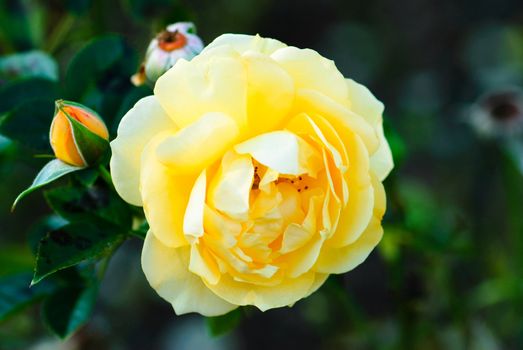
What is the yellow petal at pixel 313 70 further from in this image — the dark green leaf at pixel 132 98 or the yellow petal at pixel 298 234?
the dark green leaf at pixel 132 98

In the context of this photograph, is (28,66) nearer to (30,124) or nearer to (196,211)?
(30,124)

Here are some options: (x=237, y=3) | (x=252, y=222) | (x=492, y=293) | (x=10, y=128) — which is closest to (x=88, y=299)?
(x=10, y=128)

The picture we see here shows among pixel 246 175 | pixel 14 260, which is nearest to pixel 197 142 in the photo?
pixel 246 175

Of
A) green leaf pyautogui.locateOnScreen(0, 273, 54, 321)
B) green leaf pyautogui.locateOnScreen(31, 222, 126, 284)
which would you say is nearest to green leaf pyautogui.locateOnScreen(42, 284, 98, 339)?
green leaf pyautogui.locateOnScreen(0, 273, 54, 321)

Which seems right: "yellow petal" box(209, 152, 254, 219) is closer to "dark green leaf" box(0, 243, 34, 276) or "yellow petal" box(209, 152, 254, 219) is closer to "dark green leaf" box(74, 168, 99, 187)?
"dark green leaf" box(74, 168, 99, 187)

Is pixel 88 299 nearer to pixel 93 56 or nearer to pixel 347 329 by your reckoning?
pixel 93 56
